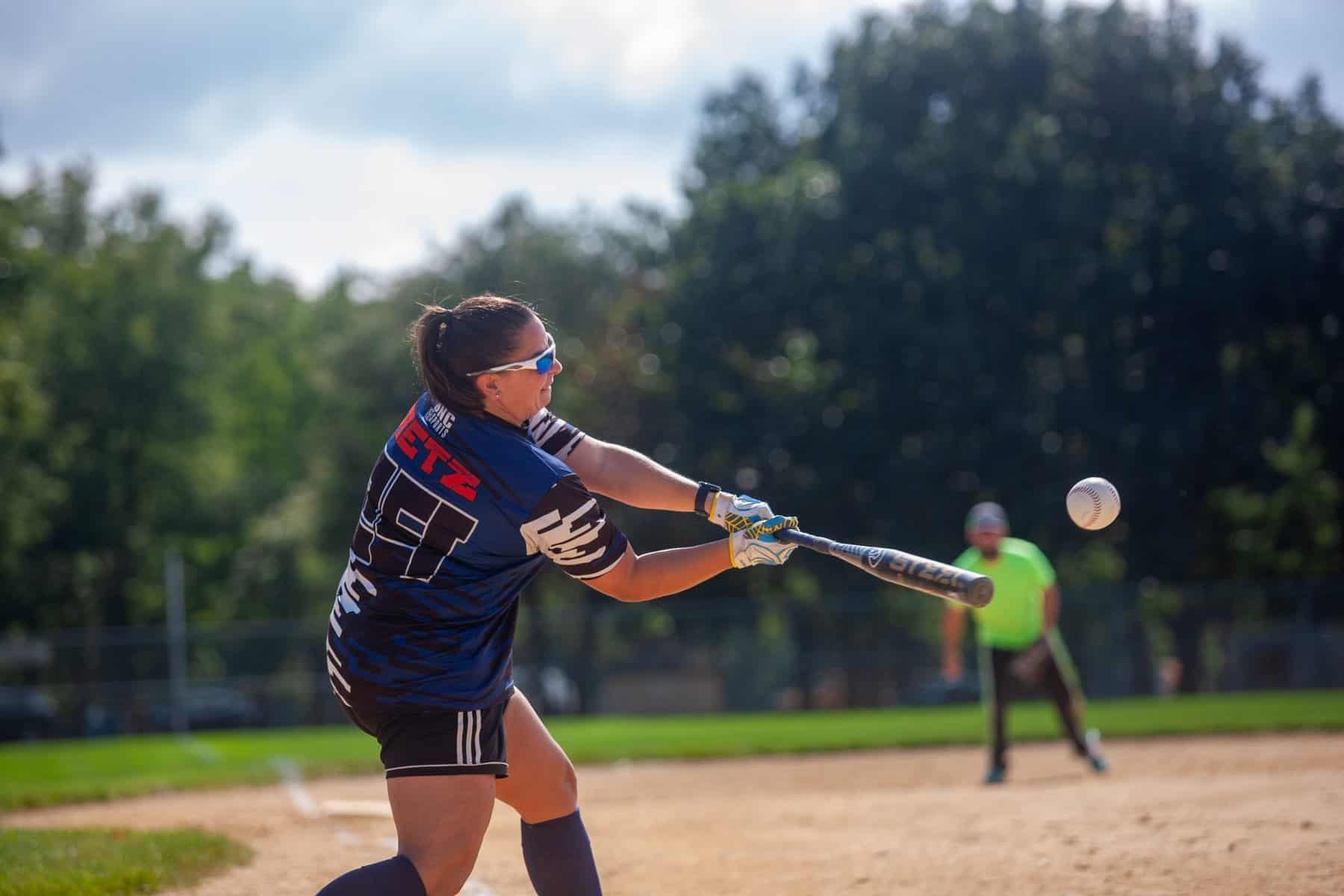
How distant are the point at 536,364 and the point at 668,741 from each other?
49.6 ft

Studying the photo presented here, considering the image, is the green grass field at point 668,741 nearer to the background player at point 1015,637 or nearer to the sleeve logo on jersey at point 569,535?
the background player at point 1015,637

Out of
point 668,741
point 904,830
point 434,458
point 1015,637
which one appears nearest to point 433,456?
point 434,458

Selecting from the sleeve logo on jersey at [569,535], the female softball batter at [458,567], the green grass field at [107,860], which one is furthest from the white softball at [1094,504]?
the green grass field at [107,860]

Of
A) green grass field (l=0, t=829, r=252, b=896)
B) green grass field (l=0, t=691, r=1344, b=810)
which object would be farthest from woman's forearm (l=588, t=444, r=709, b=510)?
green grass field (l=0, t=691, r=1344, b=810)

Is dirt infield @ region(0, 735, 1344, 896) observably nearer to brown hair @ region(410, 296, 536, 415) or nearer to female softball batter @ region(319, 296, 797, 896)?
female softball batter @ region(319, 296, 797, 896)

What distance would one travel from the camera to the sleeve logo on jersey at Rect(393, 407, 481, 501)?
3945mm

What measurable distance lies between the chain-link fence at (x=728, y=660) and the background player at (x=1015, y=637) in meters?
18.4

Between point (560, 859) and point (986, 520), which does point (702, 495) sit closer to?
point (560, 859)

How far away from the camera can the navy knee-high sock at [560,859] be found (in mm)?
4496

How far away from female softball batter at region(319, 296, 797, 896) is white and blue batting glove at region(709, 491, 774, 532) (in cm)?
4

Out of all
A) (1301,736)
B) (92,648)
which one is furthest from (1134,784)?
(92,648)

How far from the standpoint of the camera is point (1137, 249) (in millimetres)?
32500

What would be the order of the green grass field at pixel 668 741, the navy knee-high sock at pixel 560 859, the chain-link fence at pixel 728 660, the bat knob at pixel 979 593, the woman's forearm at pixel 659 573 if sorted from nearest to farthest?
the bat knob at pixel 979 593, the woman's forearm at pixel 659 573, the navy knee-high sock at pixel 560 859, the green grass field at pixel 668 741, the chain-link fence at pixel 728 660

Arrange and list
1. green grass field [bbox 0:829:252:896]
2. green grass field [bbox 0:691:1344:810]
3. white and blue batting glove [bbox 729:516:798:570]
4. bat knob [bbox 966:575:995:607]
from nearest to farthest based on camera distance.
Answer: bat knob [bbox 966:575:995:607], white and blue batting glove [bbox 729:516:798:570], green grass field [bbox 0:829:252:896], green grass field [bbox 0:691:1344:810]
